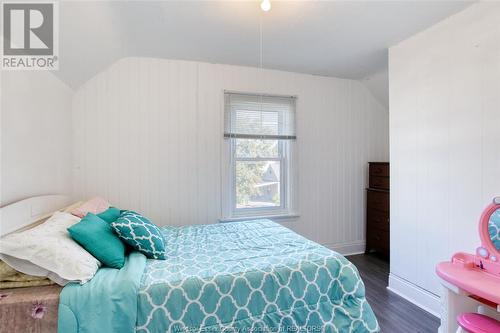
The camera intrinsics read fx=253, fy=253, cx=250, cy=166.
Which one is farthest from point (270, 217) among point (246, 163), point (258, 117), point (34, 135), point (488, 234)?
point (34, 135)

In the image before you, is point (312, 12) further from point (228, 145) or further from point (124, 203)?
point (124, 203)

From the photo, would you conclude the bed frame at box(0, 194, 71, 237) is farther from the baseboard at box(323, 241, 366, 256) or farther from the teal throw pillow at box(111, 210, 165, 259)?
the baseboard at box(323, 241, 366, 256)

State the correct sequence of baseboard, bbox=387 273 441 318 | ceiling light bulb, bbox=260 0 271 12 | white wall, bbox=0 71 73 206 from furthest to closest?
baseboard, bbox=387 273 441 318, ceiling light bulb, bbox=260 0 271 12, white wall, bbox=0 71 73 206

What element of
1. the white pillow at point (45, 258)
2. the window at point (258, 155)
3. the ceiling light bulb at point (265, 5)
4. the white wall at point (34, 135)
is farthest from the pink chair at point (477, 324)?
the white wall at point (34, 135)

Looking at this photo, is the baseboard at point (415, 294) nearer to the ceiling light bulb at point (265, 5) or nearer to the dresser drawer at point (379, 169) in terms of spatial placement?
the dresser drawer at point (379, 169)

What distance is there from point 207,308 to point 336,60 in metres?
2.88

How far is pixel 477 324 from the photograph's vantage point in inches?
58.9

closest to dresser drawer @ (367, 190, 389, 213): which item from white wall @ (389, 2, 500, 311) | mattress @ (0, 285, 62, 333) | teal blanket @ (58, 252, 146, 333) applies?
white wall @ (389, 2, 500, 311)

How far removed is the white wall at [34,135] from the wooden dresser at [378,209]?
12.0 ft

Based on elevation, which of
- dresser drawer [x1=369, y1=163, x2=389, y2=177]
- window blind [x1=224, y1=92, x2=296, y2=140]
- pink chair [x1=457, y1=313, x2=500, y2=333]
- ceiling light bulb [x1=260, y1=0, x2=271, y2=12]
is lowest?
pink chair [x1=457, y1=313, x2=500, y2=333]

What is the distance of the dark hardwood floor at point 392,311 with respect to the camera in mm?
2018

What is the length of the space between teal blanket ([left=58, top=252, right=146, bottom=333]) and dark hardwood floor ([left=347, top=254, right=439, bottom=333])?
187 centimetres

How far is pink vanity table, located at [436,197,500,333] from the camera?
1589 millimetres

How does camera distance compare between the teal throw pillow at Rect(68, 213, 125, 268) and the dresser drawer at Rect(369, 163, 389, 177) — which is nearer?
the teal throw pillow at Rect(68, 213, 125, 268)
